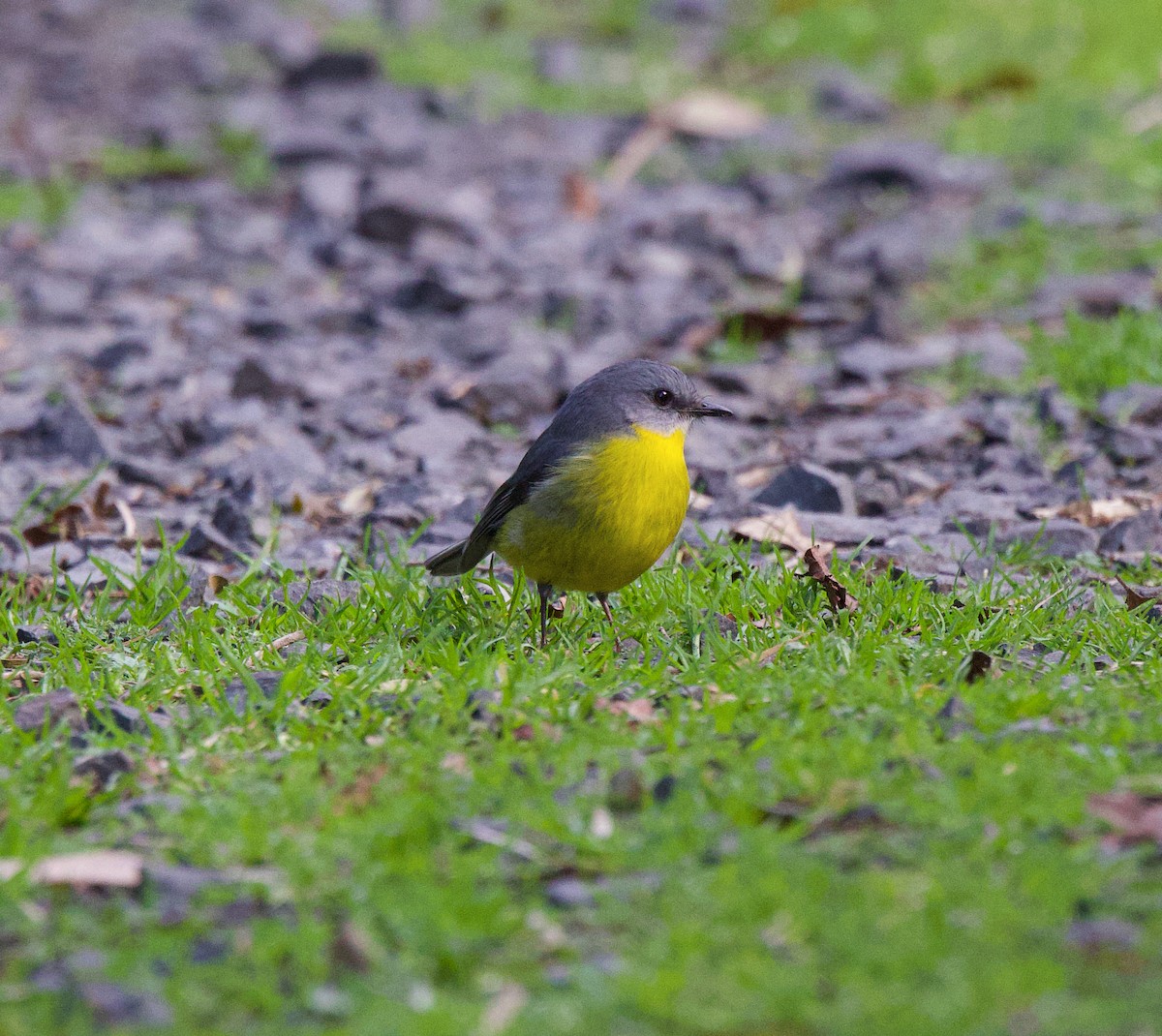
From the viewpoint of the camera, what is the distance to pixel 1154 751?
13.8 feet

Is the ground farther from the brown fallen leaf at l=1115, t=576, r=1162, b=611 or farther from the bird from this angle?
the bird

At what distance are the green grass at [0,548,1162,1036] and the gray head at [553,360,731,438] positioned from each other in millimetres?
739

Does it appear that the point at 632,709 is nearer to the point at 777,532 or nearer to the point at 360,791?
the point at 360,791

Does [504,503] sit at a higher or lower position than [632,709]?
higher

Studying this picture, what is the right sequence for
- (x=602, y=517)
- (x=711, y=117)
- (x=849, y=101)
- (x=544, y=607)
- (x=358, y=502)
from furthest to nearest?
1. (x=849, y=101)
2. (x=711, y=117)
3. (x=358, y=502)
4. (x=544, y=607)
5. (x=602, y=517)

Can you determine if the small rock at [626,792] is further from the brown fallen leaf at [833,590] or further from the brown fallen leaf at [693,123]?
the brown fallen leaf at [693,123]

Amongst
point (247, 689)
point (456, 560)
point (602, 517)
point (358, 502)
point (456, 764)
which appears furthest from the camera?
point (358, 502)

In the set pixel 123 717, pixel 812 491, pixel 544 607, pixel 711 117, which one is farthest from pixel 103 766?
pixel 711 117

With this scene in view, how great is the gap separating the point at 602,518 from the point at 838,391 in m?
3.62

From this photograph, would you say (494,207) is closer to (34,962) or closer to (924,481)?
(924,481)

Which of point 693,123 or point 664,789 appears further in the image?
point 693,123

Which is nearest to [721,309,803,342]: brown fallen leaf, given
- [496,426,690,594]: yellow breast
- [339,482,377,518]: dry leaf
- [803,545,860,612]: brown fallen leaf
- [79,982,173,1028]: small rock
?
[339,482,377,518]: dry leaf

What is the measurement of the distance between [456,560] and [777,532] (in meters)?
1.37

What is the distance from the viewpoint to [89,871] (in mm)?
3793
